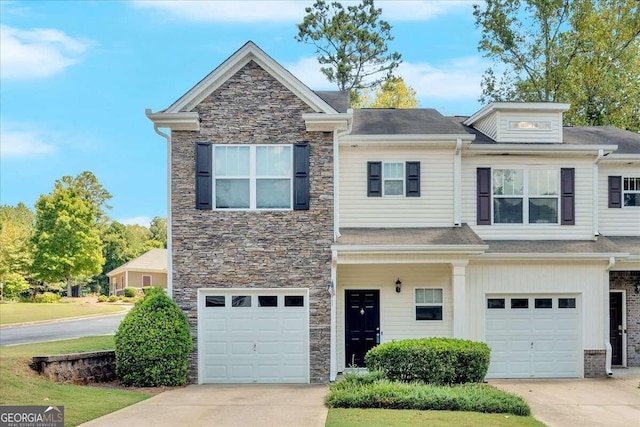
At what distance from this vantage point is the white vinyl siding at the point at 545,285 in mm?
17750

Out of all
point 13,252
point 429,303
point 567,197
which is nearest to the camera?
point 429,303

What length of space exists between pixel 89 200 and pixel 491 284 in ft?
186

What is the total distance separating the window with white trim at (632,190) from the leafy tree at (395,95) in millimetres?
18418

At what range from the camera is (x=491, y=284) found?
700 inches

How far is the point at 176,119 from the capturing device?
53.6 feet

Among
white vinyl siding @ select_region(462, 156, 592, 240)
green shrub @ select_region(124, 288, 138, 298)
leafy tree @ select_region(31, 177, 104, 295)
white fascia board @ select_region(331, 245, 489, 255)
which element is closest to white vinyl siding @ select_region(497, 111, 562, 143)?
white vinyl siding @ select_region(462, 156, 592, 240)

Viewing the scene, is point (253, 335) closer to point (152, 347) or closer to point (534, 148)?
point (152, 347)

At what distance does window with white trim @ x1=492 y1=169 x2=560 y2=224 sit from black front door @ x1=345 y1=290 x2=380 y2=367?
4.18m

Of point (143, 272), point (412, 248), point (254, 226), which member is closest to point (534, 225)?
point (412, 248)

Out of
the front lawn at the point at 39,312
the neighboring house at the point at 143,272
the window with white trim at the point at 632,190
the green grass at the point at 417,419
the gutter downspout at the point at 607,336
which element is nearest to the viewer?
the green grass at the point at 417,419

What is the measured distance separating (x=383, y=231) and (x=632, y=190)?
26.0 ft

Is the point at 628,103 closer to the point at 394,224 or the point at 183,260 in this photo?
the point at 394,224

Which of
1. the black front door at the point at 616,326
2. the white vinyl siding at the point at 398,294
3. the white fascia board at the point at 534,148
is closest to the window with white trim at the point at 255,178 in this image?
the white vinyl siding at the point at 398,294

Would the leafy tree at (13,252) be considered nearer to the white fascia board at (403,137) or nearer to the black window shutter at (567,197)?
the white fascia board at (403,137)
